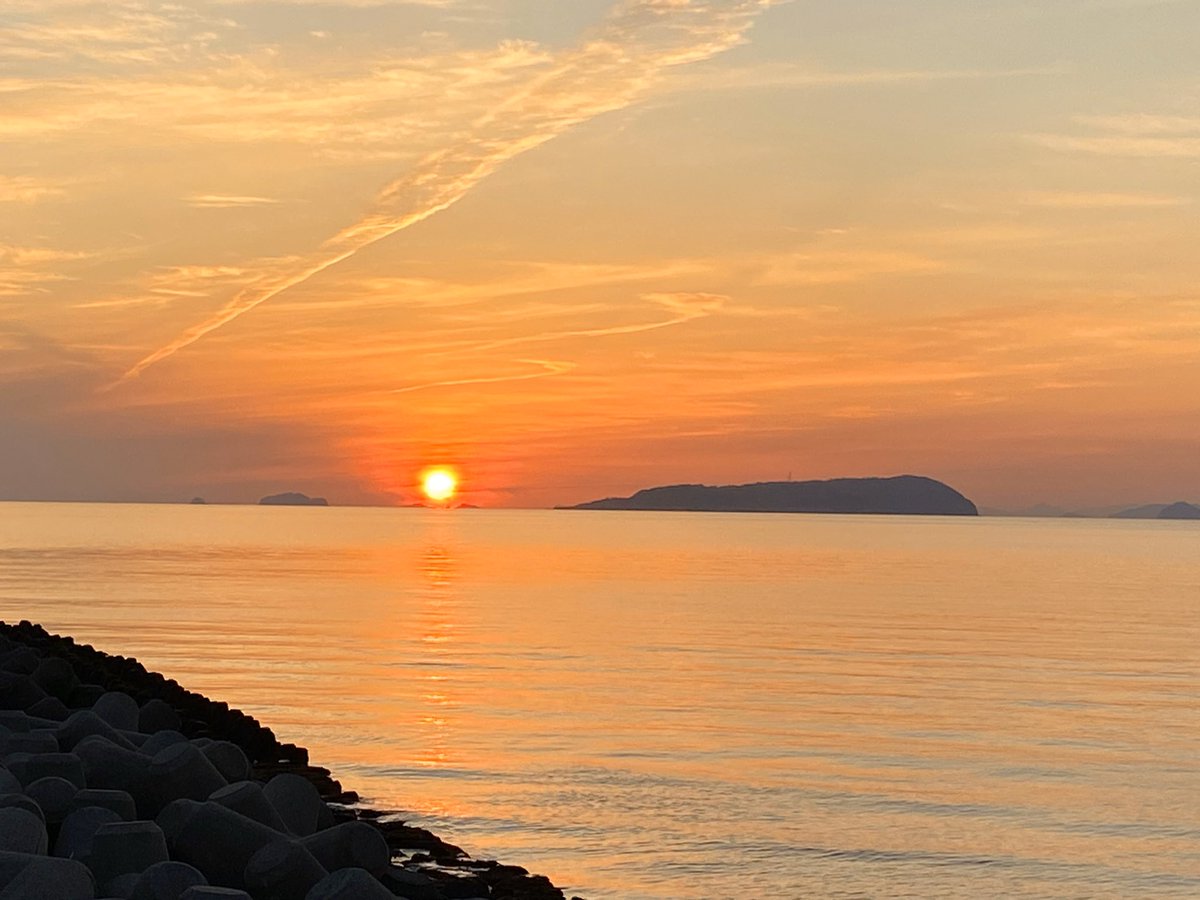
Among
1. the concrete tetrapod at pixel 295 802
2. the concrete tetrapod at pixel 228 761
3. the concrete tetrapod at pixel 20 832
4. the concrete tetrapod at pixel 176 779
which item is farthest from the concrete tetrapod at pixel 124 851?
the concrete tetrapod at pixel 228 761

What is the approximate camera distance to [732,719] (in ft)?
77.9

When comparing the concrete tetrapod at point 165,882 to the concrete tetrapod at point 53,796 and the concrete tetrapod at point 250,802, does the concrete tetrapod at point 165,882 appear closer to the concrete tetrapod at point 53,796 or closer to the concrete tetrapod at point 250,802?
the concrete tetrapod at point 250,802

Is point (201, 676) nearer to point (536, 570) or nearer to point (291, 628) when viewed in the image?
point (291, 628)

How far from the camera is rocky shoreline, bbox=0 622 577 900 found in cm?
969

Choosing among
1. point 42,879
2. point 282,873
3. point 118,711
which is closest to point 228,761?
point 118,711

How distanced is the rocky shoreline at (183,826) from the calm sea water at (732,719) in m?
1.17

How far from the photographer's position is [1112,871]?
577 inches

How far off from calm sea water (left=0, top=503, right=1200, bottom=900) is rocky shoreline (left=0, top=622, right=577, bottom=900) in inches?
46.0

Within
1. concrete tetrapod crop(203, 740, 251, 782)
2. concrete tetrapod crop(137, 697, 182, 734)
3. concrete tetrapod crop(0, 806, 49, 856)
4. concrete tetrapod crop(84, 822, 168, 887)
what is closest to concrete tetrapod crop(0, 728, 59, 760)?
concrete tetrapod crop(203, 740, 251, 782)

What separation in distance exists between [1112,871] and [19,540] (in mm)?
108396

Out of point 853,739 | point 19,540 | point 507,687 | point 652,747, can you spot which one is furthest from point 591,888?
point 19,540

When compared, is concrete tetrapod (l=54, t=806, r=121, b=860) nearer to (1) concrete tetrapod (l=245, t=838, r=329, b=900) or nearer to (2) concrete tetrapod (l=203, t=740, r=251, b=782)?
(1) concrete tetrapod (l=245, t=838, r=329, b=900)

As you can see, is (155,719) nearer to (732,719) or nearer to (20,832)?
(20,832)

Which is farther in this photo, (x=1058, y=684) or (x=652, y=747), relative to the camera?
(x=1058, y=684)
